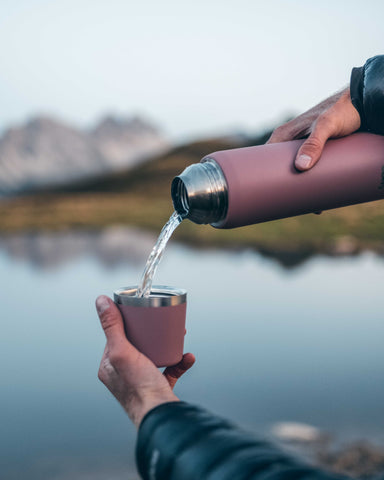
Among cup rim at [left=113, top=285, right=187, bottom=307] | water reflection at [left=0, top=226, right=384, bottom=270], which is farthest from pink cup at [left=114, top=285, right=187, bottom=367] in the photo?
water reflection at [left=0, top=226, right=384, bottom=270]

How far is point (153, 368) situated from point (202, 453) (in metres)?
0.44

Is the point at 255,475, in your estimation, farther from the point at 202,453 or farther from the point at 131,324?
the point at 131,324

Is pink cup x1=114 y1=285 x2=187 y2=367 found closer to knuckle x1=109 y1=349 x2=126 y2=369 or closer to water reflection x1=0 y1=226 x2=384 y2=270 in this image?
knuckle x1=109 y1=349 x2=126 y2=369

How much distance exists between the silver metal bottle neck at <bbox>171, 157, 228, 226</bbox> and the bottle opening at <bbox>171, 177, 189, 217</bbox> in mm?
14

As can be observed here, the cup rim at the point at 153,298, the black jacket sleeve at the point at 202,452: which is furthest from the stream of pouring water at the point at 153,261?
the black jacket sleeve at the point at 202,452

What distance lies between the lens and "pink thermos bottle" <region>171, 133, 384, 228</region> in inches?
49.9

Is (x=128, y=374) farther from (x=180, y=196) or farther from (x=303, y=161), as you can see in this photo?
(x=303, y=161)

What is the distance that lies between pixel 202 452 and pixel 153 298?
1.82ft

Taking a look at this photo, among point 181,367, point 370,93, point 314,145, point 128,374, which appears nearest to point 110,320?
point 128,374

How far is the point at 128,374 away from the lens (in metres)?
1.26

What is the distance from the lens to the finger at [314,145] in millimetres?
1290

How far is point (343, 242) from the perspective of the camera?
15.2 meters

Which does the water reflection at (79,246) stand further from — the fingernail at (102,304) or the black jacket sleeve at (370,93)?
the black jacket sleeve at (370,93)

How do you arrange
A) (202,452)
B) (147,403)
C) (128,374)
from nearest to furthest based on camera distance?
1. (202,452)
2. (147,403)
3. (128,374)
